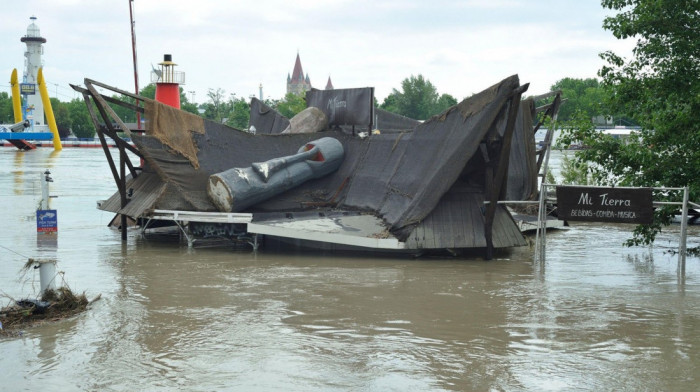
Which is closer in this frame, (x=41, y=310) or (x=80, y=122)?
(x=41, y=310)

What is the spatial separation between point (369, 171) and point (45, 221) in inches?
387

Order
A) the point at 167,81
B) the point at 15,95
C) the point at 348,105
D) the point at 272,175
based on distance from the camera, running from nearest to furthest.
Answer: the point at 272,175, the point at 348,105, the point at 167,81, the point at 15,95

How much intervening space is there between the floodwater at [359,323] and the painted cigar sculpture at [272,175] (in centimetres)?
138

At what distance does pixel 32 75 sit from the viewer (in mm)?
123250

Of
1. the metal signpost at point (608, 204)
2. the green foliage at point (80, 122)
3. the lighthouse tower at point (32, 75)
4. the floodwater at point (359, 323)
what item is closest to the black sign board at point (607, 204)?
the metal signpost at point (608, 204)

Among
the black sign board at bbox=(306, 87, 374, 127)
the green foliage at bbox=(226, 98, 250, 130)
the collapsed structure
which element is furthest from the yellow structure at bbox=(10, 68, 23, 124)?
the black sign board at bbox=(306, 87, 374, 127)

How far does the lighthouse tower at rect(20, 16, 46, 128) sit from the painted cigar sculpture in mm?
108223

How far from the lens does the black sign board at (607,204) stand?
1533 centimetres

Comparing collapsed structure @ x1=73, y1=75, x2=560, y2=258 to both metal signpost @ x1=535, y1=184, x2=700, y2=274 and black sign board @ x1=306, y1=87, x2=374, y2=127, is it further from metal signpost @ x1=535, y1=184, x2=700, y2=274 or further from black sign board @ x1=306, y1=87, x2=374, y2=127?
metal signpost @ x1=535, y1=184, x2=700, y2=274

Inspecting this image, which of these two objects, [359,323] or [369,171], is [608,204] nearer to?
[359,323]

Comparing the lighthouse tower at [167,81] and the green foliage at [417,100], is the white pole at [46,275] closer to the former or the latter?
the lighthouse tower at [167,81]

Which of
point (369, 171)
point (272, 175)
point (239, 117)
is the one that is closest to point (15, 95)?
point (239, 117)

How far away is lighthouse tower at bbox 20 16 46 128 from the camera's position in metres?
120

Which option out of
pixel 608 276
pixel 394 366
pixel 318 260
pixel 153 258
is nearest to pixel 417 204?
pixel 318 260
